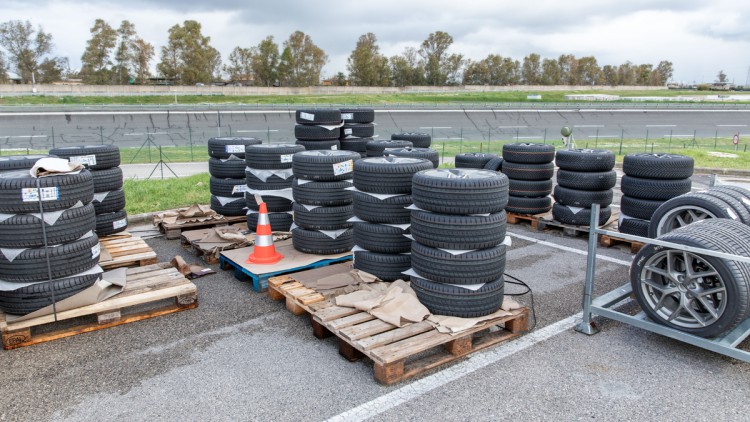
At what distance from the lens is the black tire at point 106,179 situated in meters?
7.93

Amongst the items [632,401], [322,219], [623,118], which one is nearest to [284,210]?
[322,219]

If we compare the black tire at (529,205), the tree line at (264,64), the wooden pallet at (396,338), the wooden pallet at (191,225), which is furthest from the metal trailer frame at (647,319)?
the tree line at (264,64)

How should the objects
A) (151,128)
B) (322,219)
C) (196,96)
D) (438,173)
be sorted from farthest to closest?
(196,96)
(151,128)
(322,219)
(438,173)

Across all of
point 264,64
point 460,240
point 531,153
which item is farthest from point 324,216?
point 264,64

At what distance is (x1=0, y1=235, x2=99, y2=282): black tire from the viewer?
17.4ft

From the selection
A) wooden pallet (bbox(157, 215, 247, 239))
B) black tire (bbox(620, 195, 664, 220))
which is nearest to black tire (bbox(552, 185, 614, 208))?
black tire (bbox(620, 195, 664, 220))

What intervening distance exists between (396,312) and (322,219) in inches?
101

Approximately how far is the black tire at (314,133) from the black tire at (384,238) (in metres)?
5.16

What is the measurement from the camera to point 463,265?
521 centimetres

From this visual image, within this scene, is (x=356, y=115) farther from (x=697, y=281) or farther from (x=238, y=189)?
(x=697, y=281)

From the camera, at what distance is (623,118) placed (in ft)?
162

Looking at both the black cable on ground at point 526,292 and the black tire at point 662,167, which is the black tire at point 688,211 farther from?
the black tire at point 662,167

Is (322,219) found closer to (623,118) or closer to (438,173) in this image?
(438,173)

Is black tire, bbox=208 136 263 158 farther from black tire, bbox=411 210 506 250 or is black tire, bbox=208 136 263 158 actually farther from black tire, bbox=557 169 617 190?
black tire, bbox=557 169 617 190
